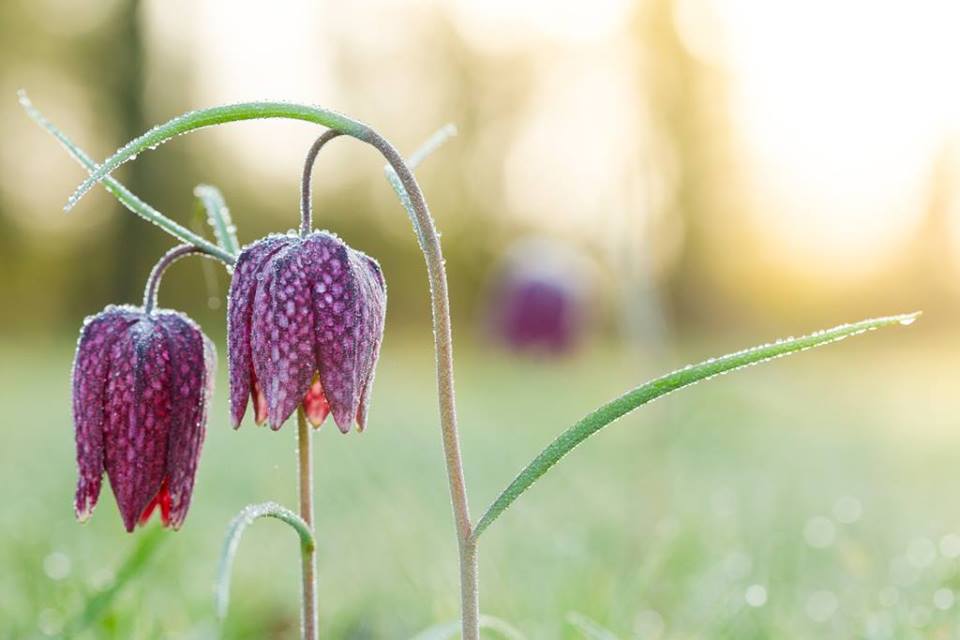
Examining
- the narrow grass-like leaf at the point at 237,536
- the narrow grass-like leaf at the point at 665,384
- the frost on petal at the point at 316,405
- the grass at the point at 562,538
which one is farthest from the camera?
the grass at the point at 562,538

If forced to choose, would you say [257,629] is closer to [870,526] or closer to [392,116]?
[870,526]

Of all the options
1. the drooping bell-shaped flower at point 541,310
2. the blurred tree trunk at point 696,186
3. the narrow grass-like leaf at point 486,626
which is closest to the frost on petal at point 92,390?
the narrow grass-like leaf at point 486,626

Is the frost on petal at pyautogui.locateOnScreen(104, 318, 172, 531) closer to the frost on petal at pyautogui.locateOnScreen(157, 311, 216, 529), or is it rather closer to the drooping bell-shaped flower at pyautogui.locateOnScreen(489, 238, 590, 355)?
Result: the frost on petal at pyautogui.locateOnScreen(157, 311, 216, 529)

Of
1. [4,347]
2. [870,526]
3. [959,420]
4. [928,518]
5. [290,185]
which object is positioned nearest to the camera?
[870,526]

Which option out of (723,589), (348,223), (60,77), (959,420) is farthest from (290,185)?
(723,589)

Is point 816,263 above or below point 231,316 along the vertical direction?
below

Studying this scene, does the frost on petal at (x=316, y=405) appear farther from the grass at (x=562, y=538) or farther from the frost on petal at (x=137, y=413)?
the grass at (x=562, y=538)

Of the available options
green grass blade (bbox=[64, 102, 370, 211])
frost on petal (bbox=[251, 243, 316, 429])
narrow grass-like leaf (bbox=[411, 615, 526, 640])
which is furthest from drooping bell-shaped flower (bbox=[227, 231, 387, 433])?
narrow grass-like leaf (bbox=[411, 615, 526, 640])
